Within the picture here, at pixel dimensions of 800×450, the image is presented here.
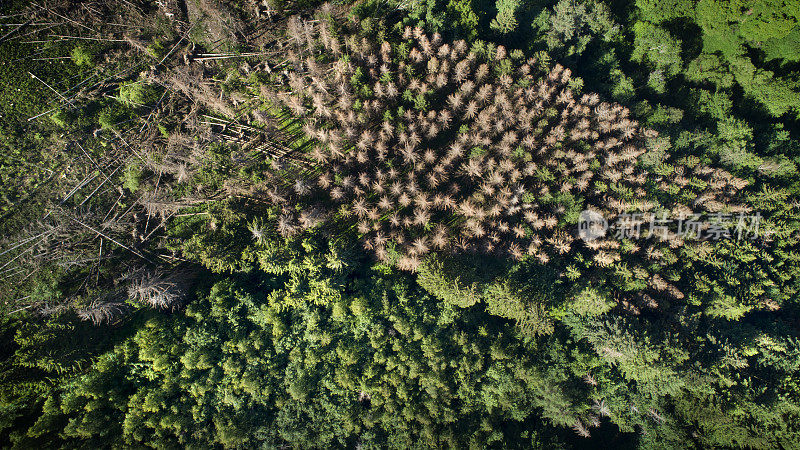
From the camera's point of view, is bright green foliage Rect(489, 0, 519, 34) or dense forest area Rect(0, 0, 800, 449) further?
bright green foliage Rect(489, 0, 519, 34)

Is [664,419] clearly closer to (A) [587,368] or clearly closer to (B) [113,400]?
(A) [587,368]

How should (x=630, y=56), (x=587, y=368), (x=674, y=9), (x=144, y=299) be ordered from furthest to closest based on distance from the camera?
(x=630, y=56)
(x=674, y=9)
(x=587, y=368)
(x=144, y=299)

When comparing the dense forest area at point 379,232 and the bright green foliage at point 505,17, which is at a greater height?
the bright green foliage at point 505,17

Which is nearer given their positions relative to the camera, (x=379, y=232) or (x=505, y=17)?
(x=379, y=232)

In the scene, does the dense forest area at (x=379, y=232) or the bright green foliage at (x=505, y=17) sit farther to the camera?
the bright green foliage at (x=505, y=17)

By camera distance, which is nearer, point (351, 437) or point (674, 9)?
point (351, 437)

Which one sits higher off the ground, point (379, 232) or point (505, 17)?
point (505, 17)

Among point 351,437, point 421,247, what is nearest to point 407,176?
point 421,247

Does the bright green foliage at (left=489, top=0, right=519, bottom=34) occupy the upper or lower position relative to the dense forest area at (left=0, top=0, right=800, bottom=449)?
upper
